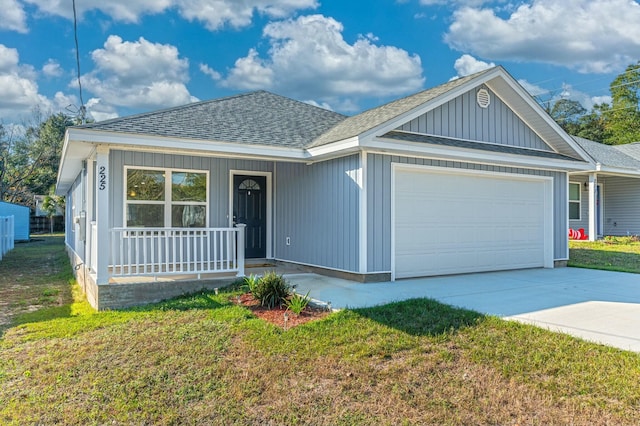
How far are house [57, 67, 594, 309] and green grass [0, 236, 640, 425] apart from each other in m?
2.24

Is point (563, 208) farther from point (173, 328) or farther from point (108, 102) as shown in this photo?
point (108, 102)

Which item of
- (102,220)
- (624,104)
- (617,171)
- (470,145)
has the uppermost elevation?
(624,104)

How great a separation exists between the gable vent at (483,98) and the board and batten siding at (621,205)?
1225 cm

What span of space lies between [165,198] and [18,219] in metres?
18.4

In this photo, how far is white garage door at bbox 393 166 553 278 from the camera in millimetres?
8352

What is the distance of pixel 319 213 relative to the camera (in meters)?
8.80

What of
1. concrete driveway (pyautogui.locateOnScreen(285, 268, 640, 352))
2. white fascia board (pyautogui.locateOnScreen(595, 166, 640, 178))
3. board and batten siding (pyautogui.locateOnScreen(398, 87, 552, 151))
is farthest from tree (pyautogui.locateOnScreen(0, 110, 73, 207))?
white fascia board (pyautogui.locateOnScreen(595, 166, 640, 178))

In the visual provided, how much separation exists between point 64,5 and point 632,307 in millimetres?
12362

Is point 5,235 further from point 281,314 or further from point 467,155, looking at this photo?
point 467,155

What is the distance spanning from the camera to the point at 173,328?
5.22 m

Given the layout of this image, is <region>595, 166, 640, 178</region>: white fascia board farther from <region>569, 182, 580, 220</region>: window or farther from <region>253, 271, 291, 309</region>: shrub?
<region>253, 271, 291, 309</region>: shrub

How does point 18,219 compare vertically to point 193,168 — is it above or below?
below

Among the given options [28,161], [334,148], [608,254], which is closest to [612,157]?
[608,254]

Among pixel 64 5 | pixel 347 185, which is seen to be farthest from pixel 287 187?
pixel 64 5
